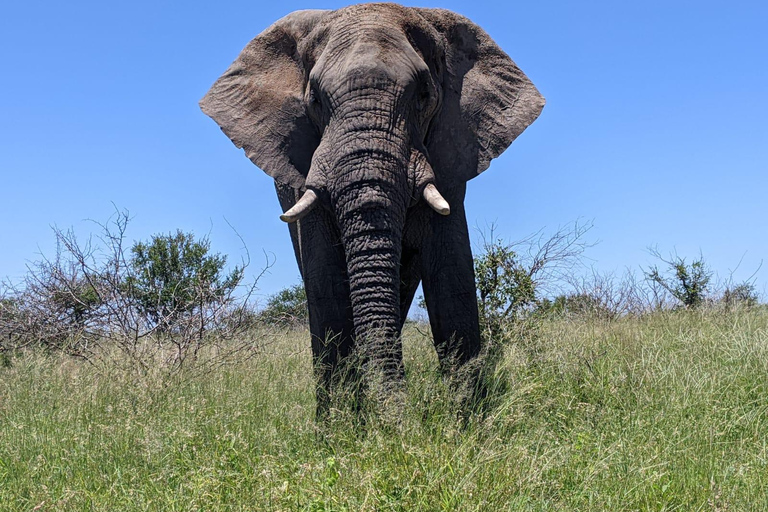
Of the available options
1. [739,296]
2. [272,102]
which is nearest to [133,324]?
[272,102]

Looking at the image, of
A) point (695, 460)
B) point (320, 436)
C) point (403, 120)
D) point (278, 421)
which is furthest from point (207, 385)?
point (695, 460)

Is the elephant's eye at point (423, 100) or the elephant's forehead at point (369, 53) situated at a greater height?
the elephant's forehead at point (369, 53)

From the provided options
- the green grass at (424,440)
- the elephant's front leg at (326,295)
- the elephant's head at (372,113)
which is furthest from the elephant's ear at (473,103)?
the green grass at (424,440)

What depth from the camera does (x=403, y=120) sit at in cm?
534

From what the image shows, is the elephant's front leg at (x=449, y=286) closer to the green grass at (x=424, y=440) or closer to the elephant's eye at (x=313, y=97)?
the green grass at (x=424, y=440)

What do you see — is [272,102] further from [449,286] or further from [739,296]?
[739,296]

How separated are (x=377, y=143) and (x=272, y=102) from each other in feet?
4.41

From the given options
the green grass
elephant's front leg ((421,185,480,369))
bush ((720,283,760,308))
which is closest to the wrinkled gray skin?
elephant's front leg ((421,185,480,369))

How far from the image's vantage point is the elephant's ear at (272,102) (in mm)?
5984

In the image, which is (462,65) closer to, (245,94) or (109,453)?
(245,94)

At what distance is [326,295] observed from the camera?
18.4ft

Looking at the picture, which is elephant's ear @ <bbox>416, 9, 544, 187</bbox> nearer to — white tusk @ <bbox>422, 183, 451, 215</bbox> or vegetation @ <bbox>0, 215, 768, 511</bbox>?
white tusk @ <bbox>422, 183, 451, 215</bbox>

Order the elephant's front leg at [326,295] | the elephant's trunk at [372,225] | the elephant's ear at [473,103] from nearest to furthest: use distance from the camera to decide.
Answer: the elephant's trunk at [372,225], the elephant's front leg at [326,295], the elephant's ear at [473,103]

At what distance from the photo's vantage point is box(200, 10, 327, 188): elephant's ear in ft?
19.6
